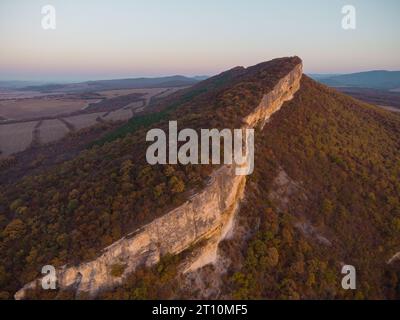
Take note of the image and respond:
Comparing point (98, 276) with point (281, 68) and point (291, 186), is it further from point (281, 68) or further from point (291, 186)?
point (281, 68)

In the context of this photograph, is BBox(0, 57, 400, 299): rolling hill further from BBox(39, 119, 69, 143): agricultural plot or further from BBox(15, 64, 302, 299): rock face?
BBox(39, 119, 69, 143): agricultural plot

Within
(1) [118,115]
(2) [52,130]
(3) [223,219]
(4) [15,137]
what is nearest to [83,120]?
(1) [118,115]

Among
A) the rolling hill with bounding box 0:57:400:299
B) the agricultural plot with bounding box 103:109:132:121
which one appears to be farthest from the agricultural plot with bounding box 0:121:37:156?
the rolling hill with bounding box 0:57:400:299

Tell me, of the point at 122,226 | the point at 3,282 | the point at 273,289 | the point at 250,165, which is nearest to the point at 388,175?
the point at 250,165

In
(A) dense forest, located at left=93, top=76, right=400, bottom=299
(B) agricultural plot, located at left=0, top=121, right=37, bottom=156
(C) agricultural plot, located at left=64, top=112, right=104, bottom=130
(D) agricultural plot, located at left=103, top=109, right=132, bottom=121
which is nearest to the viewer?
(A) dense forest, located at left=93, top=76, right=400, bottom=299

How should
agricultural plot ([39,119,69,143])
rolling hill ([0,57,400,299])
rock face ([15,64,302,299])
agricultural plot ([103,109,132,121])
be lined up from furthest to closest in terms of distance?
agricultural plot ([103,109,132,121])
agricultural plot ([39,119,69,143])
rolling hill ([0,57,400,299])
rock face ([15,64,302,299])

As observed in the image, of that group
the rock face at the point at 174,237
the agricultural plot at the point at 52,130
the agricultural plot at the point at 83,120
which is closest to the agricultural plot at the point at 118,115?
the agricultural plot at the point at 83,120
